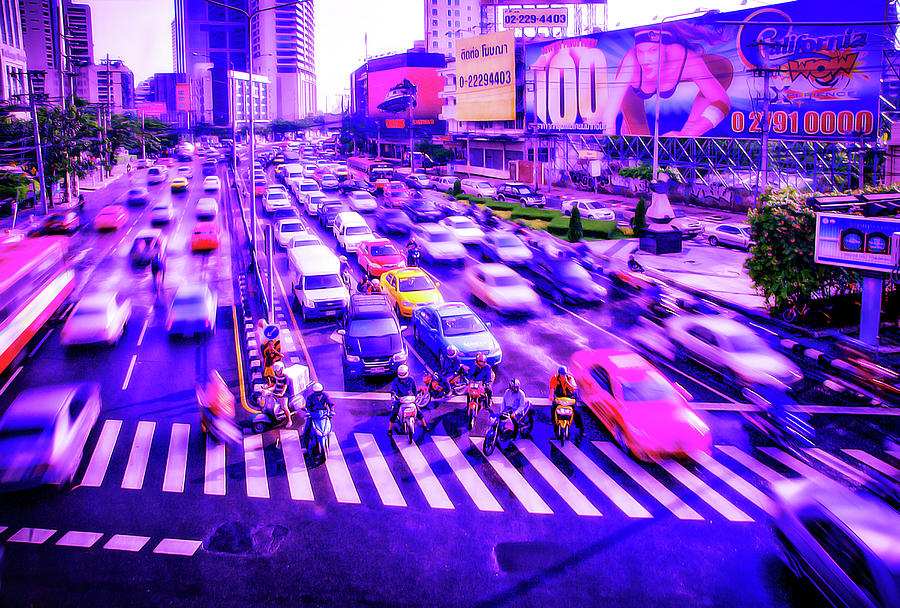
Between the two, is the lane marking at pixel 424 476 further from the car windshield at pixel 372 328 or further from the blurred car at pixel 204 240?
the blurred car at pixel 204 240

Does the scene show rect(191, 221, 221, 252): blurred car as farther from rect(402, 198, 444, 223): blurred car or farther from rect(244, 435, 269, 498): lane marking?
rect(244, 435, 269, 498): lane marking

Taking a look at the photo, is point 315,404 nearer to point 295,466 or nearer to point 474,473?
point 295,466

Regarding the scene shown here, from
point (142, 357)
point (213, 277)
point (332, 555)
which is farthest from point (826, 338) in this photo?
point (213, 277)

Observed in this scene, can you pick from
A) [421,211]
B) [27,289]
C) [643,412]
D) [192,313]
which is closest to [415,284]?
[192,313]

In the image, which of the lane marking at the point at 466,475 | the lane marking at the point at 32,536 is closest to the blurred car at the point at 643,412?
the lane marking at the point at 466,475

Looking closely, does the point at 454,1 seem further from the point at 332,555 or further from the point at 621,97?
the point at 332,555

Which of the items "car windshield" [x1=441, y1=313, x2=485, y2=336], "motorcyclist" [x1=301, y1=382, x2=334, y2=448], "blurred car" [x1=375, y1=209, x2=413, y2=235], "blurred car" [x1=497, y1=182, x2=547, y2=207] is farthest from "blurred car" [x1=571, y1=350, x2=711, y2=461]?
"blurred car" [x1=497, y1=182, x2=547, y2=207]
